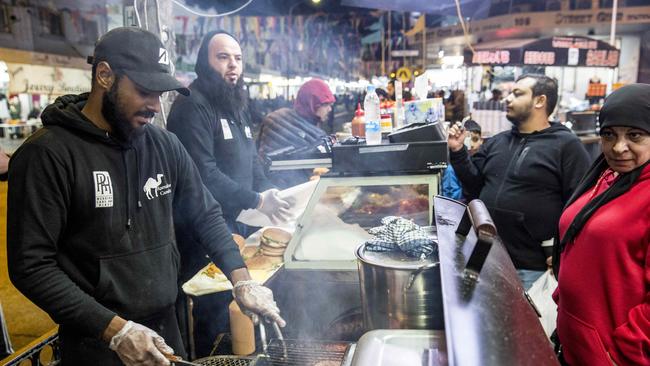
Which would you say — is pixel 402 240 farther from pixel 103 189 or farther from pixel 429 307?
pixel 103 189

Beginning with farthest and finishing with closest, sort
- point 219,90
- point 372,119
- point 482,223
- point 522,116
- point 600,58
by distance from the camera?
point 600,58 → point 522,116 → point 219,90 → point 372,119 → point 482,223

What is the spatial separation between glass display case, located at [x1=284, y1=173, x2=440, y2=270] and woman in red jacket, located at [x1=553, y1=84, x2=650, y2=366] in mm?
929

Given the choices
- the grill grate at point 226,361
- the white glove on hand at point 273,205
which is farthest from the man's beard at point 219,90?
the grill grate at point 226,361

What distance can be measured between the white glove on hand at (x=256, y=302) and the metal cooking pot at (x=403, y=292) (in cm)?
49

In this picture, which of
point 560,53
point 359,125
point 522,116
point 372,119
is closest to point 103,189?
point 372,119

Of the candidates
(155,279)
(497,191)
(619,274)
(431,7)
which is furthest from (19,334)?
(431,7)

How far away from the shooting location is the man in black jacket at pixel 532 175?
12.2 feet

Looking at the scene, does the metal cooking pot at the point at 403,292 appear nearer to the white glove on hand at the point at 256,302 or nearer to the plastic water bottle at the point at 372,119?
the white glove on hand at the point at 256,302

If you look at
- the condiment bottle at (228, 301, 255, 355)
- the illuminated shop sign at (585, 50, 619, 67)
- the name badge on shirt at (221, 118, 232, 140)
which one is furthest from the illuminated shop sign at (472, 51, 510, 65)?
the condiment bottle at (228, 301, 255, 355)

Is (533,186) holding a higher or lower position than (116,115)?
lower

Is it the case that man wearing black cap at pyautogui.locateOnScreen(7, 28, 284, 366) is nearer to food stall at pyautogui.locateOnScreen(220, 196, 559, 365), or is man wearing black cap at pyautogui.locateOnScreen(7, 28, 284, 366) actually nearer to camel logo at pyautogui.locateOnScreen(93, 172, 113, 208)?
camel logo at pyautogui.locateOnScreen(93, 172, 113, 208)

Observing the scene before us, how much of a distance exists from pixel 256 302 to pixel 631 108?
204 centimetres

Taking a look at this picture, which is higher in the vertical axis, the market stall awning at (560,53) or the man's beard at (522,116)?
the market stall awning at (560,53)

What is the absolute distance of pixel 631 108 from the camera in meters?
2.18
